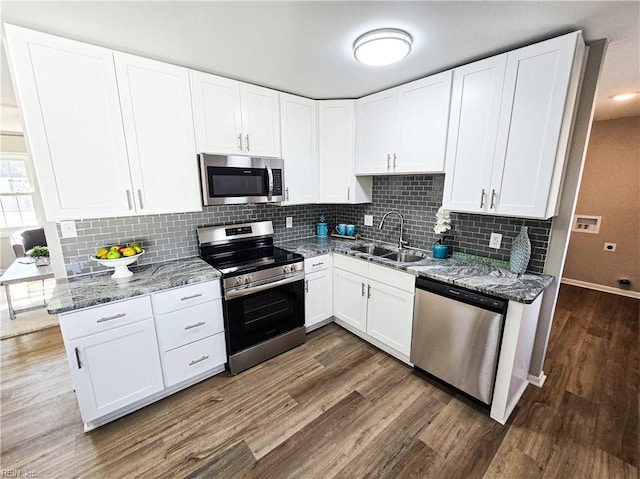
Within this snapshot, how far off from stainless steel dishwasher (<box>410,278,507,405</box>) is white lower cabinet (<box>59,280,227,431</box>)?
1655 mm

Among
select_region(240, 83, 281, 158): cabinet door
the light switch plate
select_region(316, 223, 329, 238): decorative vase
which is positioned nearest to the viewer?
the light switch plate

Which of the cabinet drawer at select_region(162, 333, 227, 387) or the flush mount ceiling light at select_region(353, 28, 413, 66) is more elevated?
the flush mount ceiling light at select_region(353, 28, 413, 66)

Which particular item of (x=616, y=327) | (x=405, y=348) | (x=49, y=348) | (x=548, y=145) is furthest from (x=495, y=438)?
(x=49, y=348)

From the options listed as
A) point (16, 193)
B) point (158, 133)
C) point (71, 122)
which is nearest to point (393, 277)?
point (158, 133)

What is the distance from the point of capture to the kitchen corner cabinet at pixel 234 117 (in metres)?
2.12

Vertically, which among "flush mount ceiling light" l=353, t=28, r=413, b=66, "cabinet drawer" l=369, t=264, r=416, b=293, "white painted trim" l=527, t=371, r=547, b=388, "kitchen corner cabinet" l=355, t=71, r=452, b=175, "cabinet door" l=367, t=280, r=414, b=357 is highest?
"flush mount ceiling light" l=353, t=28, r=413, b=66

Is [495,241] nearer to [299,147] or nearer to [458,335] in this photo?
[458,335]

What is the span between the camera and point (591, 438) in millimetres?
1708

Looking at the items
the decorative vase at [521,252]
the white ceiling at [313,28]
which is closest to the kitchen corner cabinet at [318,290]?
the decorative vase at [521,252]

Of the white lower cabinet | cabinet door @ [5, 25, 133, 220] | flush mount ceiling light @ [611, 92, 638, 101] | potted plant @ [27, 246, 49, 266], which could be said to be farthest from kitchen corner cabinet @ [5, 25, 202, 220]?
flush mount ceiling light @ [611, 92, 638, 101]

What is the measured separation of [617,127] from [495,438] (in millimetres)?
4447

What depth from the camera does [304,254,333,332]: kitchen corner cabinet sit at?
2.69m

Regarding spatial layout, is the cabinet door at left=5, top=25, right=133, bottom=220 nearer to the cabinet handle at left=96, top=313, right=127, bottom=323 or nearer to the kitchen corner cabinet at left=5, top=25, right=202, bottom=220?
the kitchen corner cabinet at left=5, top=25, right=202, bottom=220

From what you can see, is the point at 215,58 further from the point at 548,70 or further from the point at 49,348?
the point at 49,348
